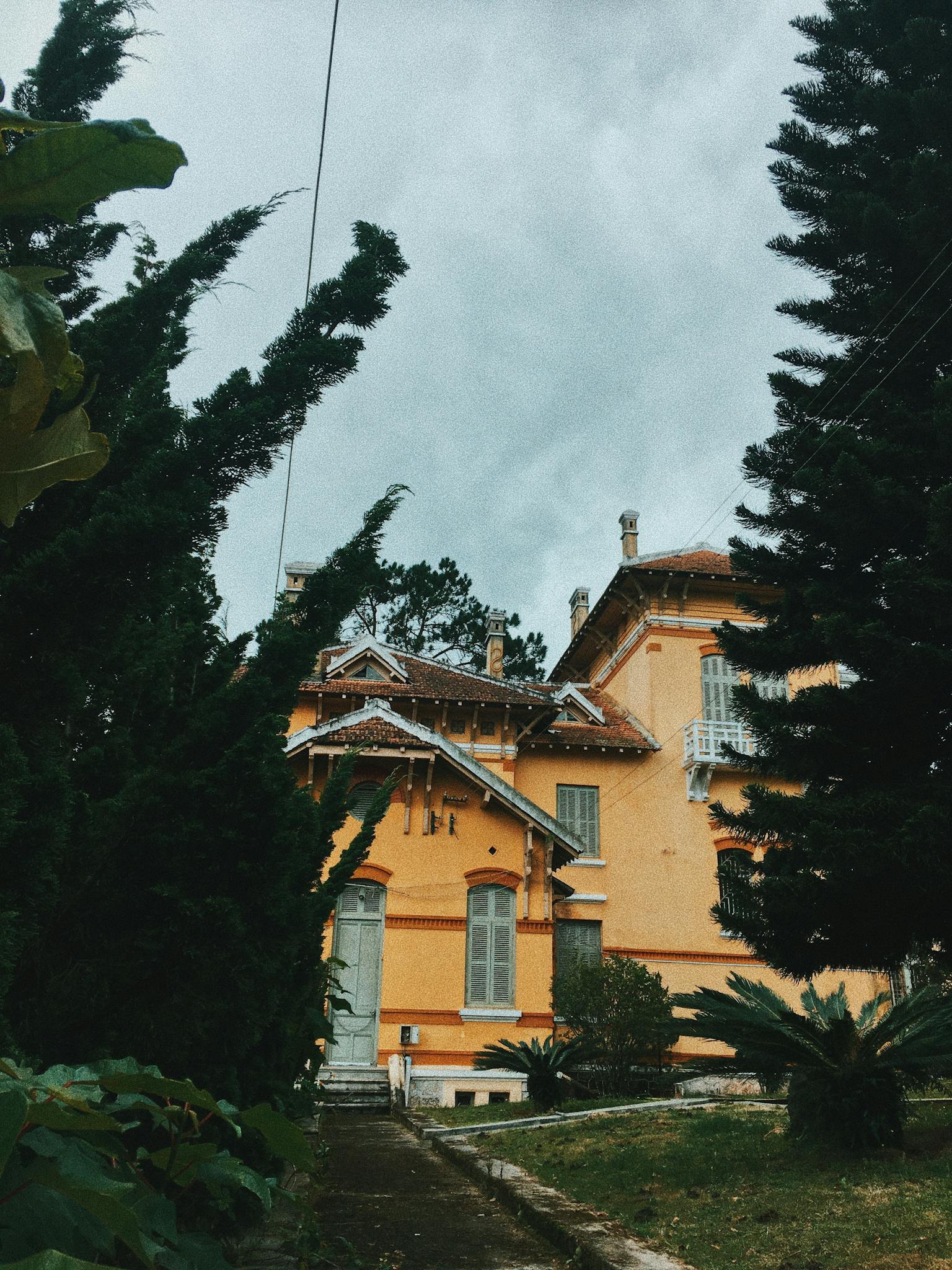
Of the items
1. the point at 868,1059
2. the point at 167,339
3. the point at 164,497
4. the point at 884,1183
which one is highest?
the point at 167,339

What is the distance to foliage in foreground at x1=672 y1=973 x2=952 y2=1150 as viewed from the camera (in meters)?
6.59

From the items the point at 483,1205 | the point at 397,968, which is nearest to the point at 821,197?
the point at 483,1205

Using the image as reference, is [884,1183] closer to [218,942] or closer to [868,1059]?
[868,1059]

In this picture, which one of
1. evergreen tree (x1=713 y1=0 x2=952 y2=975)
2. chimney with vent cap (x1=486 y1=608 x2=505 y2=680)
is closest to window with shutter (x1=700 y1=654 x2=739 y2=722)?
chimney with vent cap (x1=486 y1=608 x2=505 y2=680)

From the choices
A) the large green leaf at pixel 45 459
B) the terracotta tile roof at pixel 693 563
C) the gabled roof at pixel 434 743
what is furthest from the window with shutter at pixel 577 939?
the large green leaf at pixel 45 459

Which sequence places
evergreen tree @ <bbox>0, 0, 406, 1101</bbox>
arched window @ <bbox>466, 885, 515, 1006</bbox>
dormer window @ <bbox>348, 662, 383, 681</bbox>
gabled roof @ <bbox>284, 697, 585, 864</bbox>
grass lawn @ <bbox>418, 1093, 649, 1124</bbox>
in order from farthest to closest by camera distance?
dormer window @ <bbox>348, 662, 383, 681</bbox> < gabled roof @ <bbox>284, 697, 585, 864</bbox> < arched window @ <bbox>466, 885, 515, 1006</bbox> < grass lawn @ <bbox>418, 1093, 649, 1124</bbox> < evergreen tree @ <bbox>0, 0, 406, 1101</bbox>

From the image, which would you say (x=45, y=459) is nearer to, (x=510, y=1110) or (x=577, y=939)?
(x=510, y=1110)

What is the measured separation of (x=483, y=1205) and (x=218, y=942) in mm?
4575

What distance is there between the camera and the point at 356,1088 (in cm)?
1628

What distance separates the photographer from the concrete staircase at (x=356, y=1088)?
15.8m

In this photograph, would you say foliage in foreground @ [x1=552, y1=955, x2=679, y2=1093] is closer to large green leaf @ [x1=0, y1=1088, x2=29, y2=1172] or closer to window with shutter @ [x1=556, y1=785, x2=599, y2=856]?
window with shutter @ [x1=556, y1=785, x2=599, y2=856]

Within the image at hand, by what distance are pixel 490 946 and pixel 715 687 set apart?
940 centimetres

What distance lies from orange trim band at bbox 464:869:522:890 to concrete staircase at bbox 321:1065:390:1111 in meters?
3.72

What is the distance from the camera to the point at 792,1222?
16.5 ft
